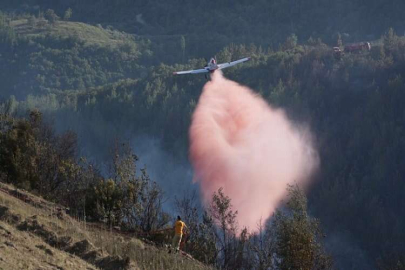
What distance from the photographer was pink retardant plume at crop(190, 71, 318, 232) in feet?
301

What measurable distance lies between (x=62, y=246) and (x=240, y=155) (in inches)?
2786

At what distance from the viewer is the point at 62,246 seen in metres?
31.5

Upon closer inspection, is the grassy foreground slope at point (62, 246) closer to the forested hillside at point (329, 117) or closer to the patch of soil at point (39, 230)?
the patch of soil at point (39, 230)

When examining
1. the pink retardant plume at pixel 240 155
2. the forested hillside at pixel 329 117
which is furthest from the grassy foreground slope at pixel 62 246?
the forested hillside at pixel 329 117

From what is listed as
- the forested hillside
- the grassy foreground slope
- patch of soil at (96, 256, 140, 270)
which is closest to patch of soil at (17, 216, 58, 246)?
the grassy foreground slope

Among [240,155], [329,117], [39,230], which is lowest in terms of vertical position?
[39,230]

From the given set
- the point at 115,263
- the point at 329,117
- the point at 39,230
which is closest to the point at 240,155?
the point at 329,117

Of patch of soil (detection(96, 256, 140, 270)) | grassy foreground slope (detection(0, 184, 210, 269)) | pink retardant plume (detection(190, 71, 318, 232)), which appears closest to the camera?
grassy foreground slope (detection(0, 184, 210, 269))

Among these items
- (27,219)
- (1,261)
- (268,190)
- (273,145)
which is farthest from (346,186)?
(1,261)

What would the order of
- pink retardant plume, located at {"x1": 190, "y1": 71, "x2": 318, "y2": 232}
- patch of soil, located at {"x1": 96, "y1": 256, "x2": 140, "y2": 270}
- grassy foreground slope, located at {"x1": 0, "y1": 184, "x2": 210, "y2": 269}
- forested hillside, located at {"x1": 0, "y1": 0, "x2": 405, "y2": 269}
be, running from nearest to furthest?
grassy foreground slope, located at {"x1": 0, "y1": 184, "x2": 210, "y2": 269} < patch of soil, located at {"x1": 96, "y1": 256, "x2": 140, "y2": 270} < pink retardant plume, located at {"x1": 190, "y1": 71, "x2": 318, "y2": 232} < forested hillside, located at {"x1": 0, "y1": 0, "x2": 405, "y2": 269}

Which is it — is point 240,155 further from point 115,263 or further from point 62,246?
point 115,263

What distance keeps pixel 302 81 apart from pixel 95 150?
4185cm

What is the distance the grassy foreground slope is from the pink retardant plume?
4684 cm

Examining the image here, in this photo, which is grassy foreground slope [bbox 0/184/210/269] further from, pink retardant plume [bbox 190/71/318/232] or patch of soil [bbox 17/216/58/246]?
pink retardant plume [bbox 190/71/318/232]
